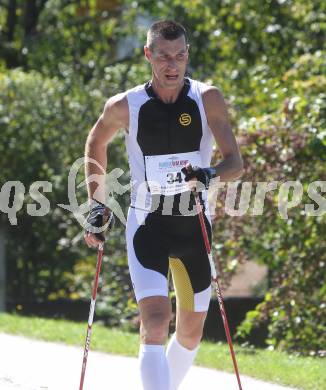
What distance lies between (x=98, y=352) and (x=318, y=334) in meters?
2.65

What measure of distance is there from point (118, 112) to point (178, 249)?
2.78 ft

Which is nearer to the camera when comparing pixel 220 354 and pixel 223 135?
pixel 223 135

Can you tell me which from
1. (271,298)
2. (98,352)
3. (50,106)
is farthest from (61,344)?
(50,106)

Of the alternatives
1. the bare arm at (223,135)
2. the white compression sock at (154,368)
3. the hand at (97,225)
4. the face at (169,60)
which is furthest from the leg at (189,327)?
the face at (169,60)

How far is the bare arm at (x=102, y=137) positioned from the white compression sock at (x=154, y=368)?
107cm

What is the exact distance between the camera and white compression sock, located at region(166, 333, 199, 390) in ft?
19.0

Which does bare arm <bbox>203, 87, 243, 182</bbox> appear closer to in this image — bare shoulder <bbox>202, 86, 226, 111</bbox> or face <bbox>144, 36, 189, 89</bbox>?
bare shoulder <bbox>202, 86, 226, 111</bbox>

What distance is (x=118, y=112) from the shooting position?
18.7 ft

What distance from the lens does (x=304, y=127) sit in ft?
33.4

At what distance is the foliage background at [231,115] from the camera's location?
10414 millimetres

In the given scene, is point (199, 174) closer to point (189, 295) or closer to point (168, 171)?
point (168, 171)

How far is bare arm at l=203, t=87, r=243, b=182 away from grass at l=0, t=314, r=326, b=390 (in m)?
2.43

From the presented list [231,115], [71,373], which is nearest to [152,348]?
[71,373]

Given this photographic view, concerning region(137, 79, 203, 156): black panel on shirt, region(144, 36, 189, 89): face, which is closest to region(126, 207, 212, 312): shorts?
region(137, 79, 203, 156): black panel on shirt
